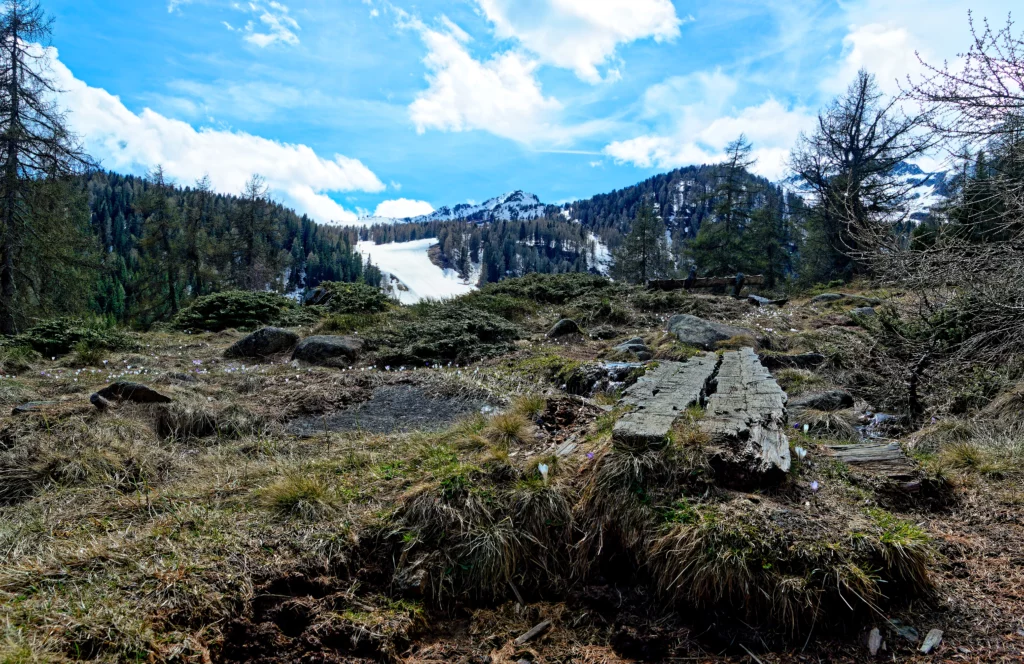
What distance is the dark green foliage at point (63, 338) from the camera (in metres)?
11.4

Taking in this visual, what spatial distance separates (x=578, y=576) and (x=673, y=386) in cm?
228

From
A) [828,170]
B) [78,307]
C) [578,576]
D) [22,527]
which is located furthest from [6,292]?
[828,170]

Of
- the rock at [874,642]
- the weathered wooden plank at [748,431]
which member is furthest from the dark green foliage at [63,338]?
the rock at [874,642]

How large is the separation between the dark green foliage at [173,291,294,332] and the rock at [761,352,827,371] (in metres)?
13.9

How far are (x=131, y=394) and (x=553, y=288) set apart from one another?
44.3 feet

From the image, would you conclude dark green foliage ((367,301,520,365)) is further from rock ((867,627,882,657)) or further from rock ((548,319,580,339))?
rock ((867,627,882,657))

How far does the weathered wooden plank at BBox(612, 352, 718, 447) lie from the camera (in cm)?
330

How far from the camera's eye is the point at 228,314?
16875 mm

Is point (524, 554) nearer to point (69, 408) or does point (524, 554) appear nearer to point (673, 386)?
point (673, 386)

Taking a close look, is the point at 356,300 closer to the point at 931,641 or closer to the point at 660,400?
the point at 660,400

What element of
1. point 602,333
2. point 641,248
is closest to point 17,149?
point 602,333

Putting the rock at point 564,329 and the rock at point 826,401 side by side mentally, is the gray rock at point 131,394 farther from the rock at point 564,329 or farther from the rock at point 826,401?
the rock at point 564,329

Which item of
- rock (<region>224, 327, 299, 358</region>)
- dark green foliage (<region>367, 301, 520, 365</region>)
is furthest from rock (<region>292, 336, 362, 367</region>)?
rock (<region>224, 327, 299, 358</region>)

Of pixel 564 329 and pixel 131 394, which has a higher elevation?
pixel 564 329
